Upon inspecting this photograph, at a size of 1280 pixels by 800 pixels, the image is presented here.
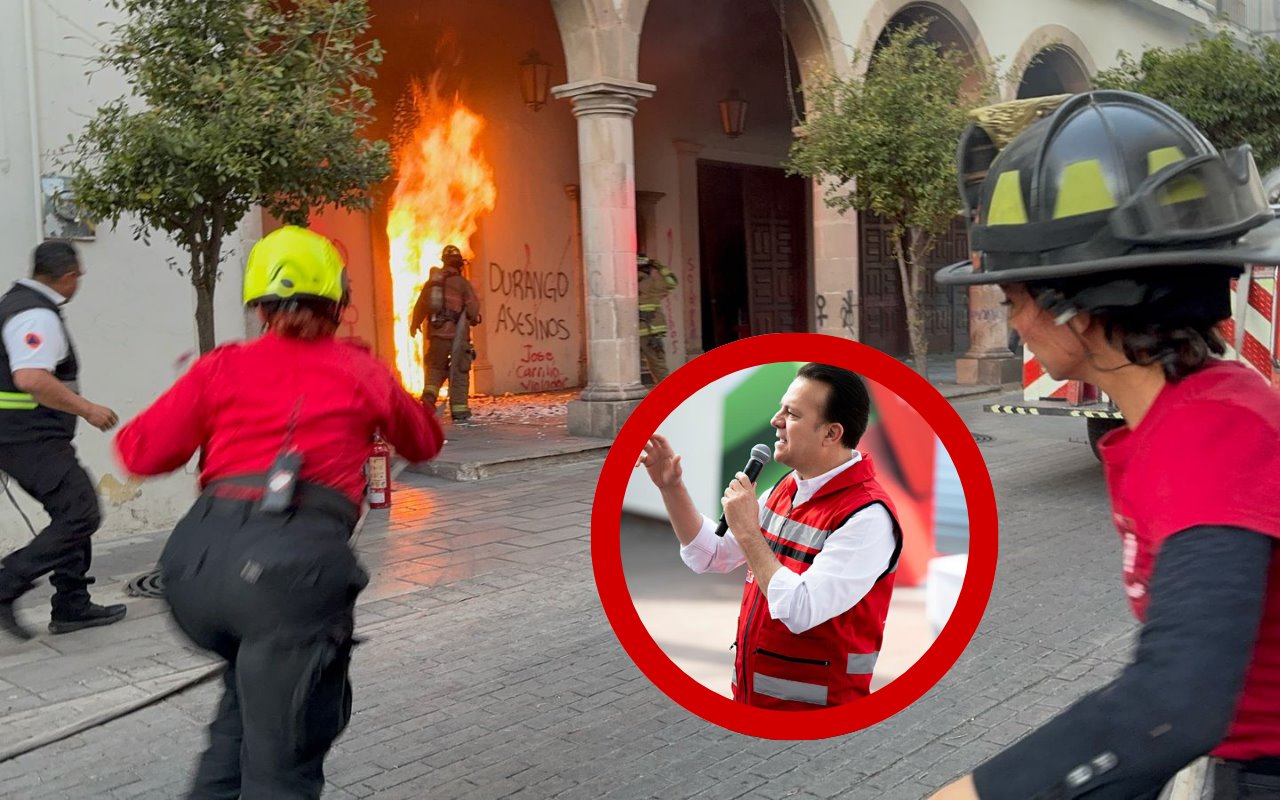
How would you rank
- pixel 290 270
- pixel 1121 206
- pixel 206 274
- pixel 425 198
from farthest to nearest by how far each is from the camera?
pixel 425 198 < pixel 206 274 < pixel 290 270 < pixel 1121 206

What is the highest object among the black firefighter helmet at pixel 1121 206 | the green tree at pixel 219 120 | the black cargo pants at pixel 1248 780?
the green tree at pixel 219 120

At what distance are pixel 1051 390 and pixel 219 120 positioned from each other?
22.9 feet

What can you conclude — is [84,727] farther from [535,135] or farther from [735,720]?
[535,135]

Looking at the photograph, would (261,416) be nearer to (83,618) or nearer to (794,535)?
(794,535)

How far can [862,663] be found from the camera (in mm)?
1854

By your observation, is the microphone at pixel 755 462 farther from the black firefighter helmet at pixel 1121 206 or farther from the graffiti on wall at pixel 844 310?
the graffiti on wall at pixel 844 310

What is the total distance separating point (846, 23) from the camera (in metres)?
14.8

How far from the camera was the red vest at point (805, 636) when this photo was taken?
182cm

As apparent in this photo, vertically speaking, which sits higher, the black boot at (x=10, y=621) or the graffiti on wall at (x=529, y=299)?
the graffiti on wall at (x=529, y=299)

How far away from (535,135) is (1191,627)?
15.9 metres

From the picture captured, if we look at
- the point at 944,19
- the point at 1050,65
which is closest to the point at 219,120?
the point at 944,19

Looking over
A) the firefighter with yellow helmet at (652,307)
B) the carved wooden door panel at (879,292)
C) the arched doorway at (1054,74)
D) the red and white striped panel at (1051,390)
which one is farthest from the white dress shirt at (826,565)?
the carved wooden door panel at (879,292)

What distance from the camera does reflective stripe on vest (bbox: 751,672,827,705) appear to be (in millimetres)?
1861

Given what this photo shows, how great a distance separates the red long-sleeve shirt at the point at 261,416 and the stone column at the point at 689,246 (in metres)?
15.5
